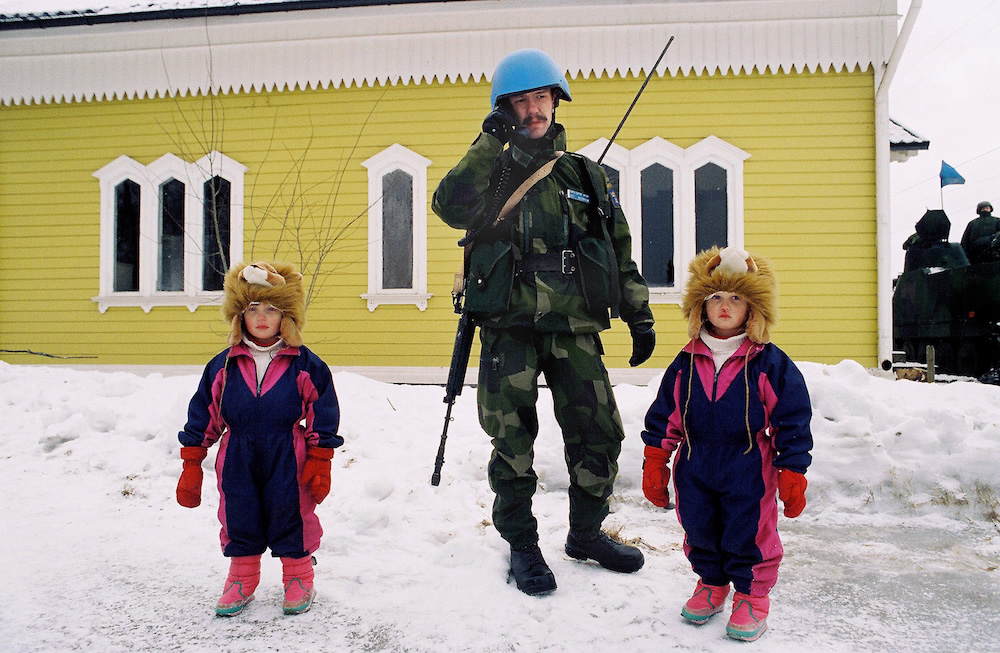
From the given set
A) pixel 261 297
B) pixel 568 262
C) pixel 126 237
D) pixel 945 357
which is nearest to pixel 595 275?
pixel 568 262

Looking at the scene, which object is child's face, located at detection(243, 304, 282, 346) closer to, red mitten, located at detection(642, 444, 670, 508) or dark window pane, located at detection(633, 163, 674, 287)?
red mitten, located at detection(642, 444, 670, 508)

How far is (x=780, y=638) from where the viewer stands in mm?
2152

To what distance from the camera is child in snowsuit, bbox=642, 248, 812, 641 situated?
2.13 m

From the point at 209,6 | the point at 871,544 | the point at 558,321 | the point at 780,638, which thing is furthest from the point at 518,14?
the point at 780,638

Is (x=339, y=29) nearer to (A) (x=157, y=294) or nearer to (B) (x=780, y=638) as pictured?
(A) (x=157, y=294)

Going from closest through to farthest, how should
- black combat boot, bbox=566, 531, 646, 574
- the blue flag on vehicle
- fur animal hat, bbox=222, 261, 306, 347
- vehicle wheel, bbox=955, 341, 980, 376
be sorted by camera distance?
fur animal hat, bbox=222, 261, 306, 347 → black combat boot, bbox=566, 531, 646, 574 → vehicle wheel, bbox=955, 341, 980, 376 → the blue flag on vehicle

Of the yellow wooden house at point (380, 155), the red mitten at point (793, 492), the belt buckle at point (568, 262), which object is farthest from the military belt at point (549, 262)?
the yellow wooden house at point (380, 155)

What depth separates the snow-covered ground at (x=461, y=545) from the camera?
2184mm

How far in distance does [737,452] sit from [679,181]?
640 centimetres

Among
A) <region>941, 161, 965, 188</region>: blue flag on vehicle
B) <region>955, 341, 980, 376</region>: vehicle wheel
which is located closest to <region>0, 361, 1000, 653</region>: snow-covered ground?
<region>955, 341, 980, 376</region>: vehicle wheel

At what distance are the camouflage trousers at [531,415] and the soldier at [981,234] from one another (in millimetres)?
11189

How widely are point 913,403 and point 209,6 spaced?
346 inches

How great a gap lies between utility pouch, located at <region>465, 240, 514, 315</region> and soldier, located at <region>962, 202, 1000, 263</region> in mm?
11427

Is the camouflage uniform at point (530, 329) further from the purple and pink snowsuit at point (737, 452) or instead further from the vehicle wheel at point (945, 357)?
the vehicle wheel at point (945, 357)
